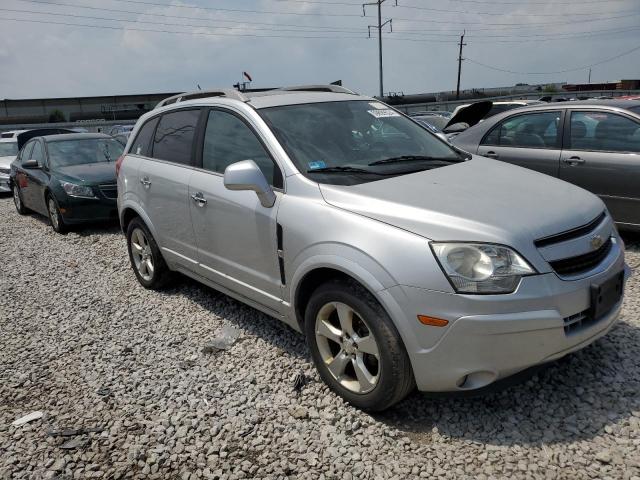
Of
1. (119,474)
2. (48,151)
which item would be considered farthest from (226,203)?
(48,151)

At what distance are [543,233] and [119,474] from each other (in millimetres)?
2461

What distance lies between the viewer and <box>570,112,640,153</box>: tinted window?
543cm

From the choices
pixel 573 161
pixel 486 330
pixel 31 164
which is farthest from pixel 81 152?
pixel 486 330

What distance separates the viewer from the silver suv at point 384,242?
8.19 ft

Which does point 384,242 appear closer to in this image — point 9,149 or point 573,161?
point 573,161

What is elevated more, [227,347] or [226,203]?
[226,203]

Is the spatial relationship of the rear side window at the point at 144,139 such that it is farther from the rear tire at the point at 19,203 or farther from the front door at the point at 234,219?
the rear tire at the point at 19,203

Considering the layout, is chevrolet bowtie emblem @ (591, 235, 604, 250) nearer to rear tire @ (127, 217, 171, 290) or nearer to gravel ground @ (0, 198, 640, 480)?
gravel ground @ (0, 198, 640, 480)

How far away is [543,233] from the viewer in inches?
103

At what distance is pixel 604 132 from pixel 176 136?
440cm

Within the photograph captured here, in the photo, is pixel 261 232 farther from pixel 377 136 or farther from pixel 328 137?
pixel 377 136

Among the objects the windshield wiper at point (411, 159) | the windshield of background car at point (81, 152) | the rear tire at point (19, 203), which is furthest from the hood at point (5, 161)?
the windshield wiper at point (411, 159)

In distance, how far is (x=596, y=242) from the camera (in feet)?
9.23

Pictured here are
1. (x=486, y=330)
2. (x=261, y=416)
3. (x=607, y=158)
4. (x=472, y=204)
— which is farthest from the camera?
(x=607, y=158)
